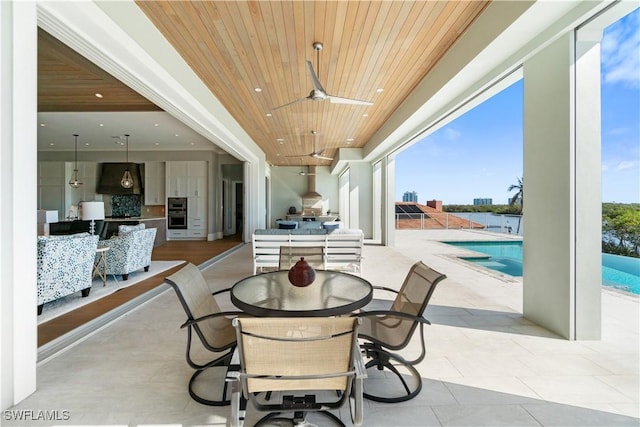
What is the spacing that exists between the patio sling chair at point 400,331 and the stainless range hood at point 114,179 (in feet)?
34.7

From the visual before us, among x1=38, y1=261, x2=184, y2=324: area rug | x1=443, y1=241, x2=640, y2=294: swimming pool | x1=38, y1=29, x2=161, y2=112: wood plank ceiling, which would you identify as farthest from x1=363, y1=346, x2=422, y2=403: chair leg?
x1=38, y1=29, x2=161, y2=112: wood plank ceiling

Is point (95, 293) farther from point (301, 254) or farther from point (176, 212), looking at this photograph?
point (176, 212)

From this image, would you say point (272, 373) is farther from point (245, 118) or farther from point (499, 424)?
point (245, 118)

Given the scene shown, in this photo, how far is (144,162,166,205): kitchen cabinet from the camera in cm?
1036

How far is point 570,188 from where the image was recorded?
262 centimetres

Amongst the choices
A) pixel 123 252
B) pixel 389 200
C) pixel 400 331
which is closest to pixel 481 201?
pixel 389 200

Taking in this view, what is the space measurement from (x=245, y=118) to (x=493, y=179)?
16441 mm

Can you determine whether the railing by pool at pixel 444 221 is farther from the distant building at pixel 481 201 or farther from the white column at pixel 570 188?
the white column at pixel 570 188

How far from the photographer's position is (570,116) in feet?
8.55

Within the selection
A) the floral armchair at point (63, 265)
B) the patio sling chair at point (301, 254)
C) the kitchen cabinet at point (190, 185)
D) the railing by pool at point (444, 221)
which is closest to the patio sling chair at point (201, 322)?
the patio sling chair at point (301, 254)

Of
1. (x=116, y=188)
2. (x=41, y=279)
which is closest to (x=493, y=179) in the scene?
(x=116, y=188)

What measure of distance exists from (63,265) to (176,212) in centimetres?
717

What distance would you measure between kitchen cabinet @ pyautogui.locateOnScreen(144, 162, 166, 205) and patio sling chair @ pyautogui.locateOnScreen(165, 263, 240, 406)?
949 cm

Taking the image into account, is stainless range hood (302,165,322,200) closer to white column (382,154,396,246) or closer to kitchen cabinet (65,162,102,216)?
white column (382,154,396,246)
